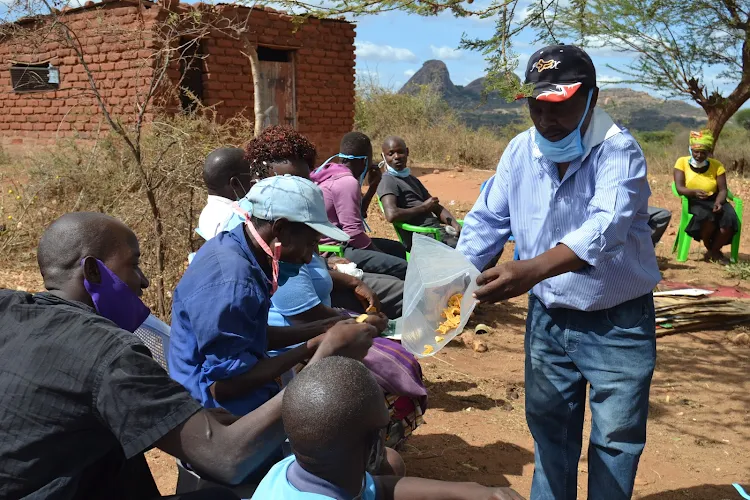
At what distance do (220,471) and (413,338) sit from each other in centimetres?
106

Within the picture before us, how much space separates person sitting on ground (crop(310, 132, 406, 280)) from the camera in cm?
493

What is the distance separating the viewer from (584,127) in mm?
2352

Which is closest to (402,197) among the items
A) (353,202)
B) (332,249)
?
(353,202)

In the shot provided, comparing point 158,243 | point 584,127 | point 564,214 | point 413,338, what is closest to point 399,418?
point 413,338

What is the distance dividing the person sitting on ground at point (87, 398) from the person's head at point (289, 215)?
0.59 m

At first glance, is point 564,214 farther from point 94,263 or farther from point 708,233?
point 708,233

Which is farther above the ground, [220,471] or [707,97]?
[707,97]

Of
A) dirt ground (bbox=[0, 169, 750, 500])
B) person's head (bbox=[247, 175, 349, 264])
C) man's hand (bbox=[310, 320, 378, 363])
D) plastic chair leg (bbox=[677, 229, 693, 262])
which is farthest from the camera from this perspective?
plastic chair leg (bbox=[677, 229, 693, 262])

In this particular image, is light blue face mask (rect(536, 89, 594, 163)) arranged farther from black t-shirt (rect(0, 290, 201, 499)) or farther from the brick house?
the brick house

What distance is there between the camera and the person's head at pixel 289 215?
2.39 m

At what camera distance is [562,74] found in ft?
7.44

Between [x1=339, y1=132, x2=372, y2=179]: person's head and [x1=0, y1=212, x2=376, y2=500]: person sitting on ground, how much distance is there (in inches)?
142

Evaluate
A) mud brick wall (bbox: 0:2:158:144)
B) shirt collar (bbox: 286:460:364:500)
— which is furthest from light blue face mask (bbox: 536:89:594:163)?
mud brick wall (bbox: 0:2:158:144)

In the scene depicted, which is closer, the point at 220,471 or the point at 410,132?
the point at 220,471
